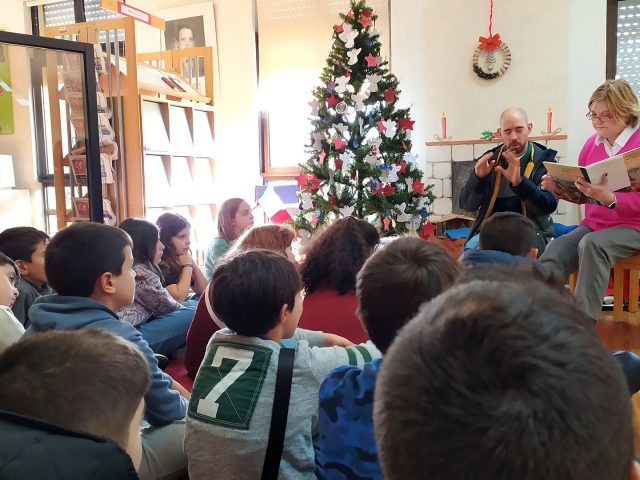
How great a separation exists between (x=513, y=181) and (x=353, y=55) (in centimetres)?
150

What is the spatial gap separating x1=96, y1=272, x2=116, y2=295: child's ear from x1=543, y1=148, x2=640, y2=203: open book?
2.15 meters

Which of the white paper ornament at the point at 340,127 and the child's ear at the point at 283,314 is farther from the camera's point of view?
the white paper ornament at the point at 340,127

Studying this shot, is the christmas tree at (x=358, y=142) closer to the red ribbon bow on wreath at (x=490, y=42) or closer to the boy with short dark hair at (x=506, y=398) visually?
the red ribbon bow on wreath at (x=490, y=42)

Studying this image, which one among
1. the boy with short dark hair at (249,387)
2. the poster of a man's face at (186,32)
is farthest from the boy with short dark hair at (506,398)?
the poster of a man's face at (186,32)

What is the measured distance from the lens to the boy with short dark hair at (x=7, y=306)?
1537mm

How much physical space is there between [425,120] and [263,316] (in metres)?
4.16

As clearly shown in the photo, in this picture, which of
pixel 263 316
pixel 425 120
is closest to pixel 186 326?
pixel 263 316

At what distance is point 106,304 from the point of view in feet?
5.13

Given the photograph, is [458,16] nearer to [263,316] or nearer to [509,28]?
[509,28]

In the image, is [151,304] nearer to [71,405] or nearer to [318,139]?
[71,405]

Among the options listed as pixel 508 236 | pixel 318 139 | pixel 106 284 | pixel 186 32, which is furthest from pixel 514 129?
pixel 186 32

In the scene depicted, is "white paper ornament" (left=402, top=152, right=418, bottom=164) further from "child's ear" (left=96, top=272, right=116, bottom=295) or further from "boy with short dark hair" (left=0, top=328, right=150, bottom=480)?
"boy with short dark hair" (left=0, top=328, right=150, bottom=480)

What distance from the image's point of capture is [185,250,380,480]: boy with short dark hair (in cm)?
110

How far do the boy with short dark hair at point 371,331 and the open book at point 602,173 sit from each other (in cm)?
180
